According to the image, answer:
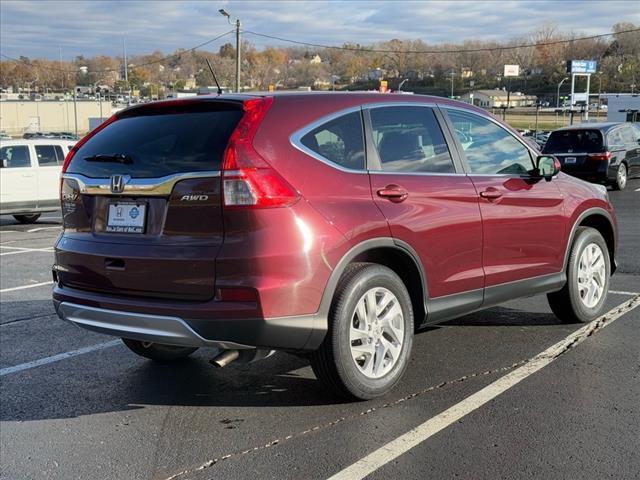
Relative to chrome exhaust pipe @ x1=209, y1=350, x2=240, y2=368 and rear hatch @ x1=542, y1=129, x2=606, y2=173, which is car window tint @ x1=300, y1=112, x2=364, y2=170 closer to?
chrome exhaust pipe @ x1=209, y1=350, x2=240, y2=368

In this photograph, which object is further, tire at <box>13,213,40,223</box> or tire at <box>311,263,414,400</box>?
tire at <box>13,213,40,223</box>

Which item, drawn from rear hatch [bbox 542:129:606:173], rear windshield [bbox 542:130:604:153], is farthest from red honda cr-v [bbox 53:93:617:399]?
rear windshield [bbox 542:130:604:153]

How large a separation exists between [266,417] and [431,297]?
129 cm

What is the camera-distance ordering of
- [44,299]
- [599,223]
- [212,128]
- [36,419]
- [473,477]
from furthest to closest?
[44,299] → [599,223] → [36,419] → [212,128] → [473,477]

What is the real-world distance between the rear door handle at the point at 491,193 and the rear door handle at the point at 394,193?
2.65ft

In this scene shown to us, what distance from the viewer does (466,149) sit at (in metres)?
4.91

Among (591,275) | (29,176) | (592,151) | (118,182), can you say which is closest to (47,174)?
(29,176)

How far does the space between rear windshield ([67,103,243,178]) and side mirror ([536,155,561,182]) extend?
257 centimetres

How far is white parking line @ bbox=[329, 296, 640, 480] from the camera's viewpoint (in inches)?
133

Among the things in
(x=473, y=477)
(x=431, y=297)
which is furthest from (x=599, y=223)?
(x=473, y=477)

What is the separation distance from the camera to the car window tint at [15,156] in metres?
15.2

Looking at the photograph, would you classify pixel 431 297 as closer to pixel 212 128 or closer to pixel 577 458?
pixel 577 458

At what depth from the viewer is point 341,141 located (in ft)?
13.6

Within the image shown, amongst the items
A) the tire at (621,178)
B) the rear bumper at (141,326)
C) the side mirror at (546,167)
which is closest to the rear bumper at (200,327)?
the rear bumper at (141,326)
